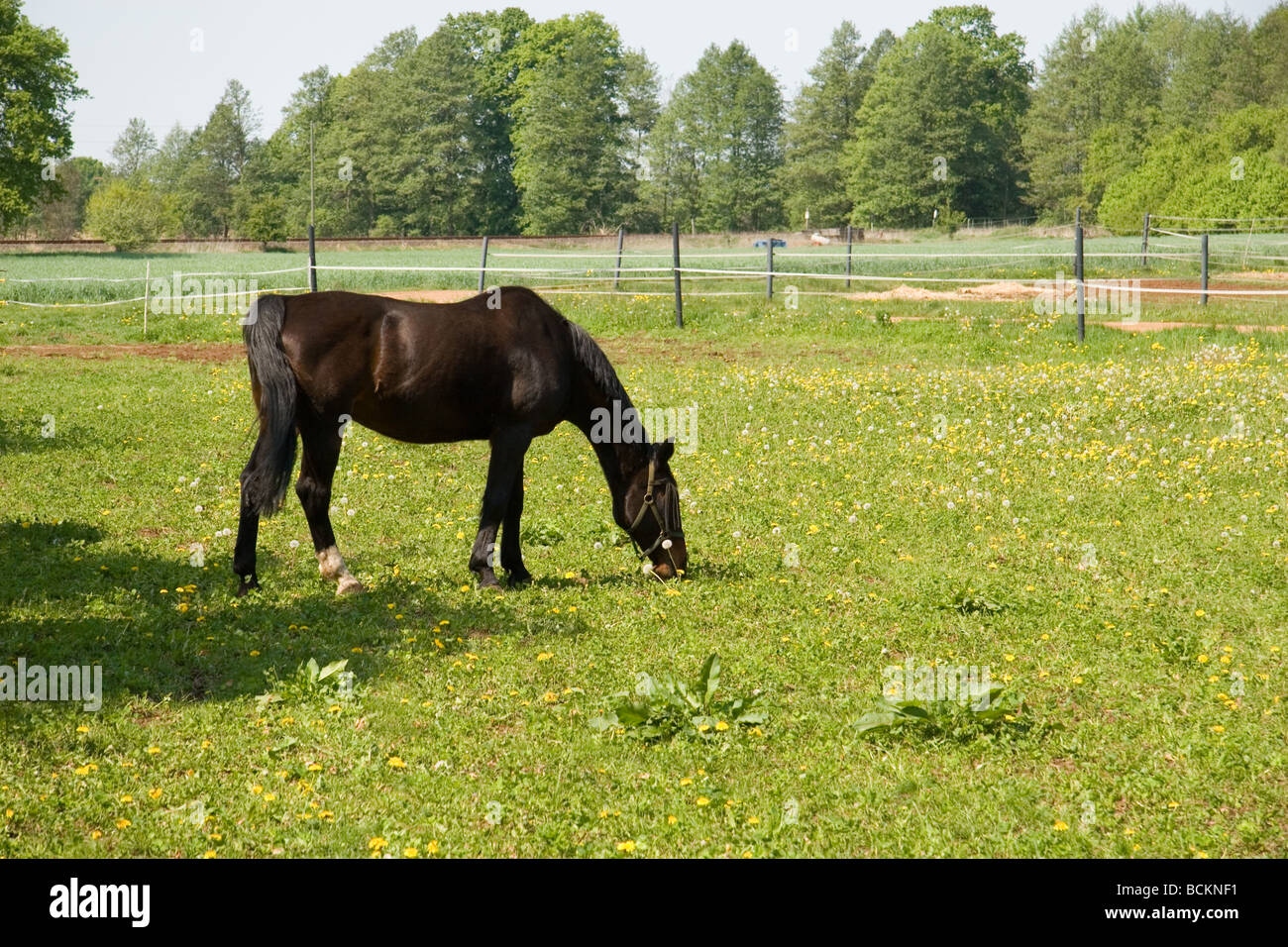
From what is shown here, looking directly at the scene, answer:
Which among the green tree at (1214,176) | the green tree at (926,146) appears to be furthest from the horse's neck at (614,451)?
the green tree at (926,146)

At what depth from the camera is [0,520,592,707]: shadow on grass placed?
21.5 ft

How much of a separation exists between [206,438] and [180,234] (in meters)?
78.8

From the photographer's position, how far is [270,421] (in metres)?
7.88

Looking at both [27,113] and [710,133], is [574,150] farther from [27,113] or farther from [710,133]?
[27,113]

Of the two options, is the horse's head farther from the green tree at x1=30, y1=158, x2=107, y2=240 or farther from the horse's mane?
the green tree at x1=30, y1=158, x2=107, y2=240

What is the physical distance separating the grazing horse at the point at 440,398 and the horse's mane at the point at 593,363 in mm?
11

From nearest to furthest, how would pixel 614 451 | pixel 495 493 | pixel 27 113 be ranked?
1. pixel 495 493
2. pixel 614 451
3. pixel 27 113

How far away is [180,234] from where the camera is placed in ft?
277

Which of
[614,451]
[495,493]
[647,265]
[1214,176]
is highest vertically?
[1214,176]

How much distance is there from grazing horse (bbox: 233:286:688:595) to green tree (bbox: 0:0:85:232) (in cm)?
5297

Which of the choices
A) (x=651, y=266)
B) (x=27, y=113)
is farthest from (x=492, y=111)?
(x=651, y=266)

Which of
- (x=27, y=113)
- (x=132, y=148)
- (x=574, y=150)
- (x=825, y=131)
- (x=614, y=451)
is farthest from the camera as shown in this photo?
(x=132, y=148)

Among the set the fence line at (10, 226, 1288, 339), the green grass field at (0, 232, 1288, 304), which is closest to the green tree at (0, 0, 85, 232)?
the green grass field at (0, 232, 1288, 304)

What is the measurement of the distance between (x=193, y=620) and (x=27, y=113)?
5745 cm
